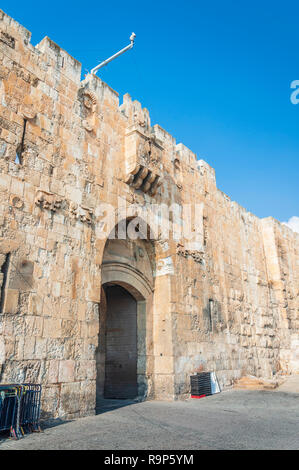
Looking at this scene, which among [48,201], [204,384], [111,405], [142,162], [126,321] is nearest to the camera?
[48,201]

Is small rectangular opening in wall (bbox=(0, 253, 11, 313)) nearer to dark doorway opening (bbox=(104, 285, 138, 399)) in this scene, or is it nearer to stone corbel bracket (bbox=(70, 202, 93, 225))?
stone corbel bracket (bbox=(70, 202, 93, 225))

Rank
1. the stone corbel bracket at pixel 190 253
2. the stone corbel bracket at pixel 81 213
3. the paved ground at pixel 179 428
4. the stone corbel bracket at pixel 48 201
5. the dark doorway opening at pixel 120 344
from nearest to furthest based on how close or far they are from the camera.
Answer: the paved ground at pixel 179 428 → the stone corbel bracket at pixel 48 201 → the stone corbel bracket at pixel 81 213 → the dark doorway opening at pixel 120 344 → the stone corbel bracket at pixel 190 253

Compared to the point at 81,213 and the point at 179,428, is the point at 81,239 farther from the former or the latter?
the point at 179,428

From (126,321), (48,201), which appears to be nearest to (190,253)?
(126,321)

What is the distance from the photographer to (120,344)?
9.73 m

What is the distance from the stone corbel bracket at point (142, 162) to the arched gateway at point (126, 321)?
1390 millimetres

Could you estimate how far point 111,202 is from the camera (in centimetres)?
758

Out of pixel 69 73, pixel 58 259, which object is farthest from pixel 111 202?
pixel 69 73

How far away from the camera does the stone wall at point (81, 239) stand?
5.58m

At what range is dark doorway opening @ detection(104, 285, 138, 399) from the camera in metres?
9.29

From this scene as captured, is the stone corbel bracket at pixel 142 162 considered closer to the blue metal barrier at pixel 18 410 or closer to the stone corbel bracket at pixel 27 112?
the stone corbel bracket at pixel 27 112

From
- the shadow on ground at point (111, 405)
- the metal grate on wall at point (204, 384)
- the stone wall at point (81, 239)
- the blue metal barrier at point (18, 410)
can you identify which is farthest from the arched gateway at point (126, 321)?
the blue metal barrier at point (18, 410)

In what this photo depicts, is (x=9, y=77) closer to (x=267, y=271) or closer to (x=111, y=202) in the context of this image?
(x=111, y=202)

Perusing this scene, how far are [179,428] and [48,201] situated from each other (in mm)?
4031
